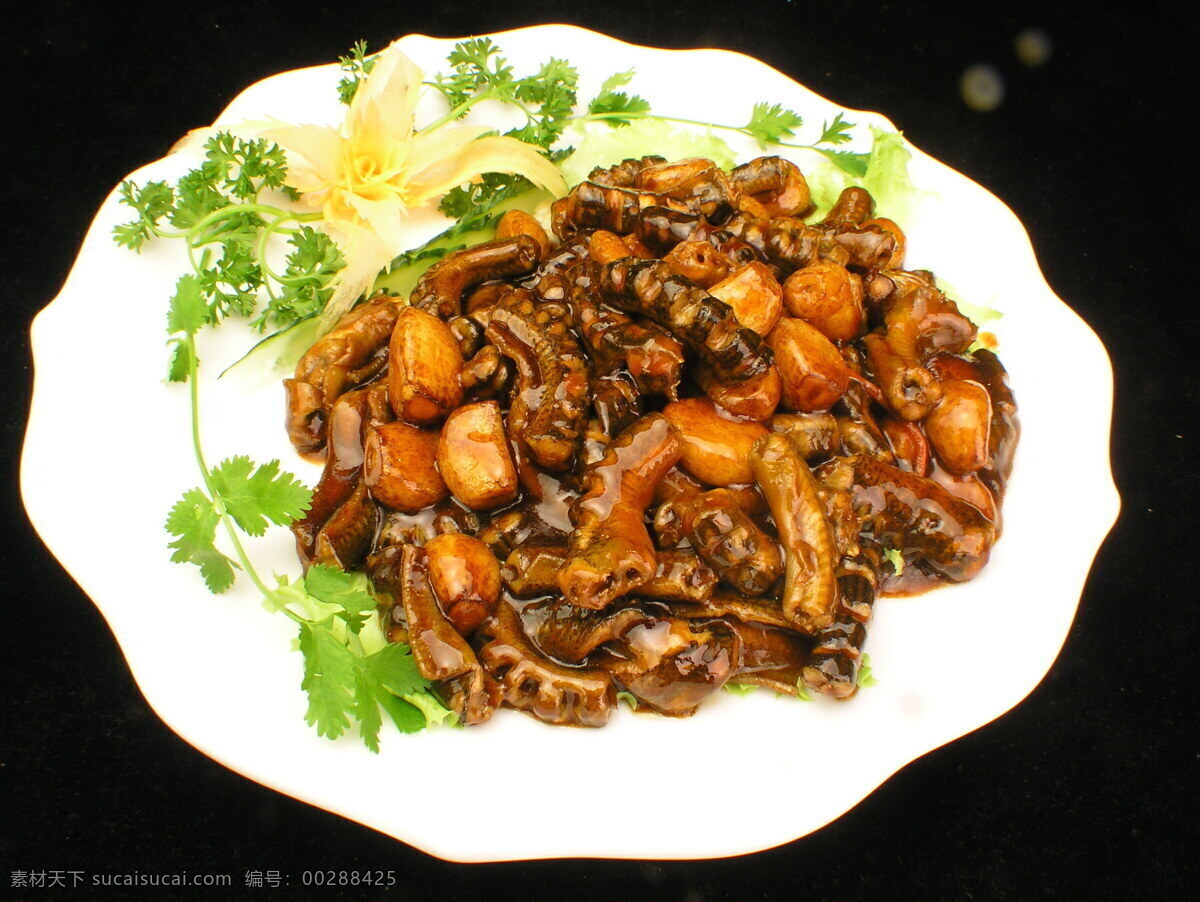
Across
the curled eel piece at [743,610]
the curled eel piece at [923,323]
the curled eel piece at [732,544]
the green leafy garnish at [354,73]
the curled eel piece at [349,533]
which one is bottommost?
the curled eel piece at [743,610]

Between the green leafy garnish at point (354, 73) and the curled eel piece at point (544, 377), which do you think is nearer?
the curled eel piece at point (544, 377)

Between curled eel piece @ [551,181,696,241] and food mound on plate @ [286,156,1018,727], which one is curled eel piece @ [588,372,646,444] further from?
curled eel piece @ [551,181,696,241]

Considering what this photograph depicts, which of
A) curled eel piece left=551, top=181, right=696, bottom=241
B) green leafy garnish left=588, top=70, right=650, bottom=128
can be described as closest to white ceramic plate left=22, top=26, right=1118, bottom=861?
curled eel piece left=551, top=181, right=696, bottom=241

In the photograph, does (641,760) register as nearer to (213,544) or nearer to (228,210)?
(213,544)

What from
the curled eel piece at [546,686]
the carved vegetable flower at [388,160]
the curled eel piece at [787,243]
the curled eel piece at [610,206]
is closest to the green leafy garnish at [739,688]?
the curled eel piece at [546,686]

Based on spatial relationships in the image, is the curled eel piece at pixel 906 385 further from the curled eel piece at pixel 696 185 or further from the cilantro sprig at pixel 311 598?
the cilantro sprig at pixel 311 598

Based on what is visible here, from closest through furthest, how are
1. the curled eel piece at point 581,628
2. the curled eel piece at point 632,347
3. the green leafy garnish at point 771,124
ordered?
the curled eel piece at point 581,628
the curled eel piece at point 632,347
the green leafy garnish at point 771,124

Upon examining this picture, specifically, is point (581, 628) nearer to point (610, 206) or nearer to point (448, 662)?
point (448, 662)
